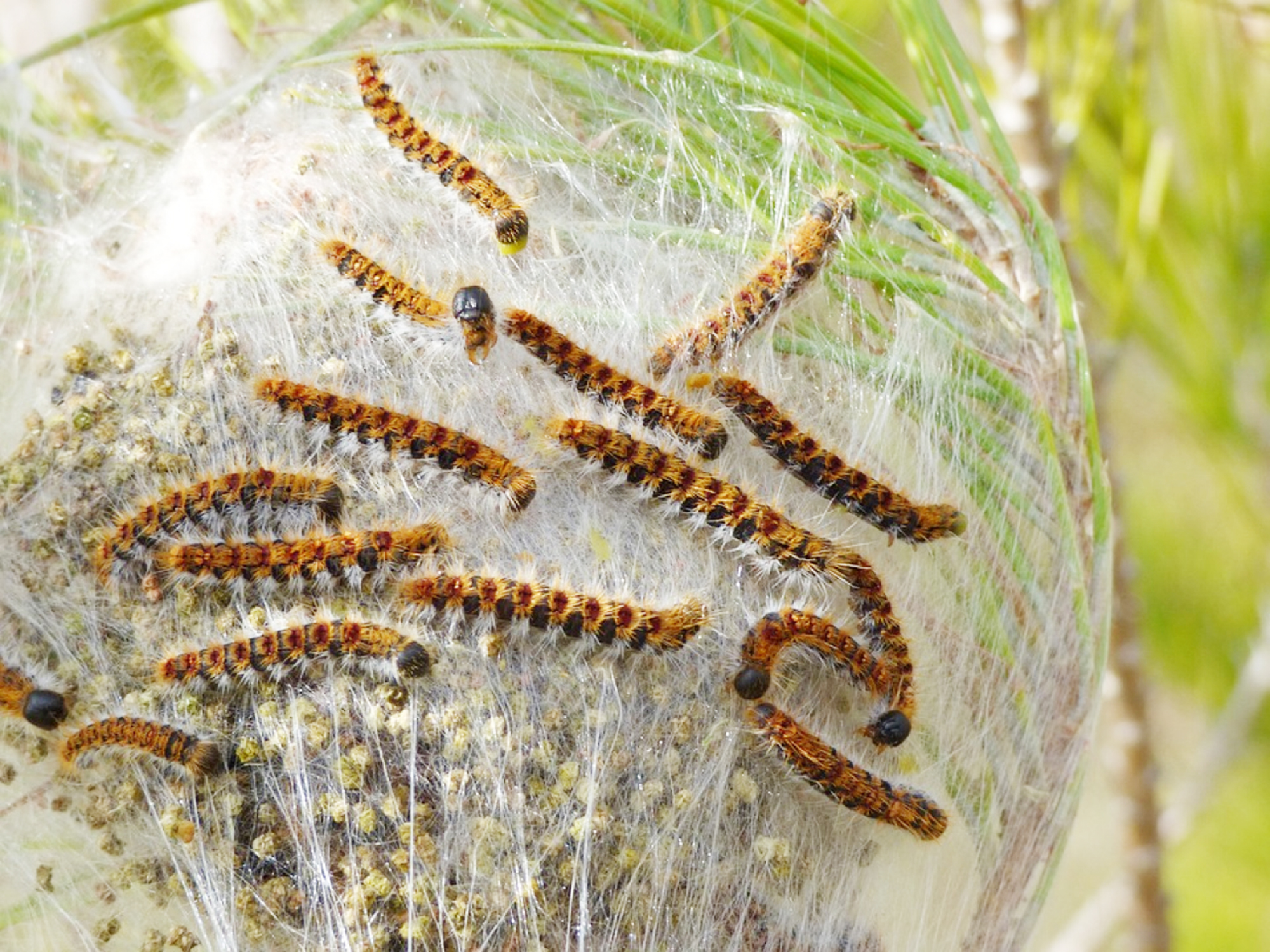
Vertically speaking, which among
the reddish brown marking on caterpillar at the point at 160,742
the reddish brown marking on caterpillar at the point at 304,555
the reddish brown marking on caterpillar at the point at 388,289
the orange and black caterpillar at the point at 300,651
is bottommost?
the reddish brown marking on caterpillar at the point at 160,742

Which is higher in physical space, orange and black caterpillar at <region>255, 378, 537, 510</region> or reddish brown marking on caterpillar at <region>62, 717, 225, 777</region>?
orange and black caterpillar at <region>255, 378, 537, 510</region>

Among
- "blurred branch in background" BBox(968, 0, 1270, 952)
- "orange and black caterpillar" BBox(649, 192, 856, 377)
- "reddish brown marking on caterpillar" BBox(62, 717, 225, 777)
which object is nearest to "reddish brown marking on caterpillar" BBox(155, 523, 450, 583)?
"reddish brown marking on caterpillar" BBox(62, 717, 225, 777)

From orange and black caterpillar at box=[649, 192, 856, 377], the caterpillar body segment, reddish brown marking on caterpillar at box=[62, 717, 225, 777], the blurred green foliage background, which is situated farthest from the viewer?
the blurred green foliage background

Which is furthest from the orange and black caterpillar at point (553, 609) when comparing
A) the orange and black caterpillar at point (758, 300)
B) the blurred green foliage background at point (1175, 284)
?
the blurred green foliage background at point (1175, 284)

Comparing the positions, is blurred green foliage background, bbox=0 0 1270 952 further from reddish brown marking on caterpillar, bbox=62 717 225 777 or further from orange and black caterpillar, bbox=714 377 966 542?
reddish brown marking on caterpillar, bbox=62 717 225 777

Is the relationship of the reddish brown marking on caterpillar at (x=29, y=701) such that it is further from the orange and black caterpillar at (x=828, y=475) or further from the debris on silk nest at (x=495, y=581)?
the orange and black caterpillar at (x=828, y=475)

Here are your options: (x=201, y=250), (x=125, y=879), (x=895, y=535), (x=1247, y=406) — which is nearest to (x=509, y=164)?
(x=201, y=250)
